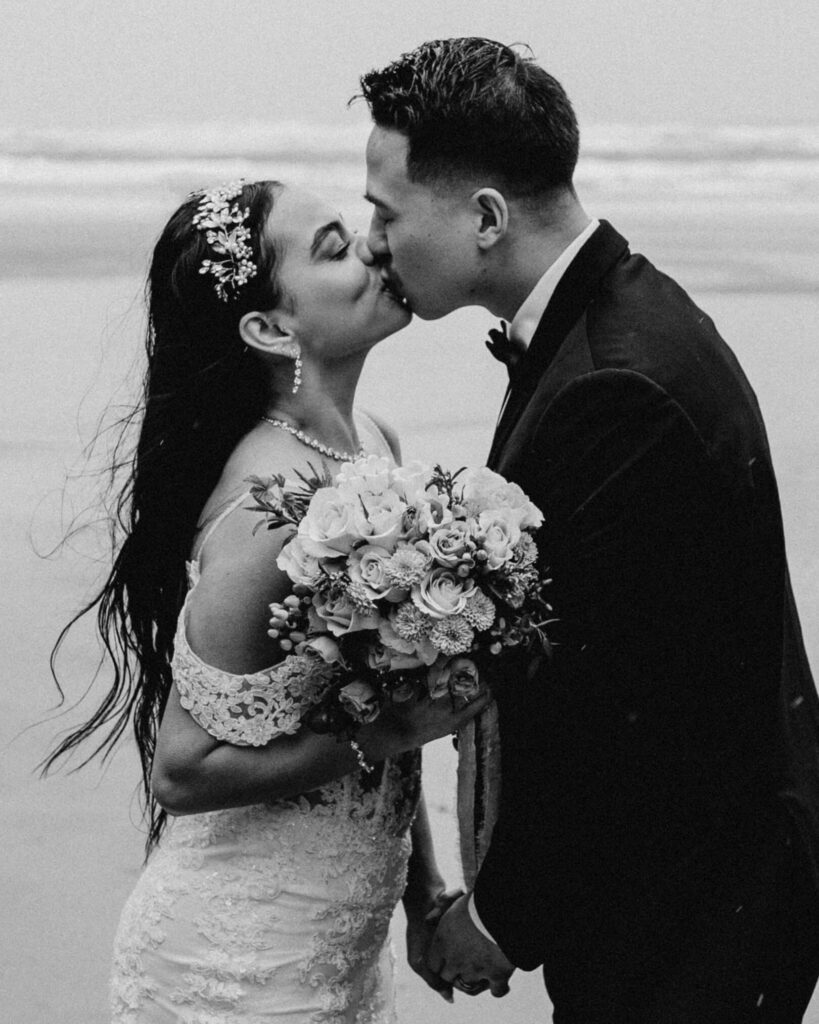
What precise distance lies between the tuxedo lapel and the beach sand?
1.08 metres

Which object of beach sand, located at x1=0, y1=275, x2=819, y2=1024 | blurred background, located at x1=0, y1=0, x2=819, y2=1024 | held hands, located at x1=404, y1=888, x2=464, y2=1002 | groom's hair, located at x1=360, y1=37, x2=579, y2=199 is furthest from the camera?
blurred background, located at x1=0, y1=0, x2=819, y2=1024

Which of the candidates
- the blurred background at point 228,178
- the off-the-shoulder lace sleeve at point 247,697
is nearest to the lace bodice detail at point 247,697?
the off-the-shoulder lace sleeve at point 247,697

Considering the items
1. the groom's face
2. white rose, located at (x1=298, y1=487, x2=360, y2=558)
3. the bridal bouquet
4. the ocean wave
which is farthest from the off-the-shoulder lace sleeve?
the ocean wave

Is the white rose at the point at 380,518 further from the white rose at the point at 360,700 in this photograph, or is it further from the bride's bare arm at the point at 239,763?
the bride's bare arm at the point at 239,763

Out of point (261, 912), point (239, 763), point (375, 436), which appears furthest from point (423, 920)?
point (375, 436)

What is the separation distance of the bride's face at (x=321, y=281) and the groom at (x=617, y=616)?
0.12 meters

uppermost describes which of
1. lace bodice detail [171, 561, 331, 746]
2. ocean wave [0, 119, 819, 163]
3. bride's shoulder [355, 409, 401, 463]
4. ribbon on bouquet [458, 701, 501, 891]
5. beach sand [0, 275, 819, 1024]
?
bride's shoulder [355, 409, 401, 463]

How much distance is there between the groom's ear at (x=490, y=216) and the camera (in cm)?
308

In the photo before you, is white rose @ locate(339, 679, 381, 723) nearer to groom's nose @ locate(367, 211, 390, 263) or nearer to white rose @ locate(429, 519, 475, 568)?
white rose @ locate(429, 519, 475, 568)

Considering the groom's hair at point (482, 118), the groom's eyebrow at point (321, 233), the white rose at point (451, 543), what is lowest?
the white rose at point (451, 543)

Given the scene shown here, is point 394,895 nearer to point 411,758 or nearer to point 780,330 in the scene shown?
point 411,758

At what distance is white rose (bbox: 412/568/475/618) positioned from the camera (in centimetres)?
249

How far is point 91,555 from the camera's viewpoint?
27.3 feet

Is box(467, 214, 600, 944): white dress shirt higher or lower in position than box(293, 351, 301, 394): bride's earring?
higher
